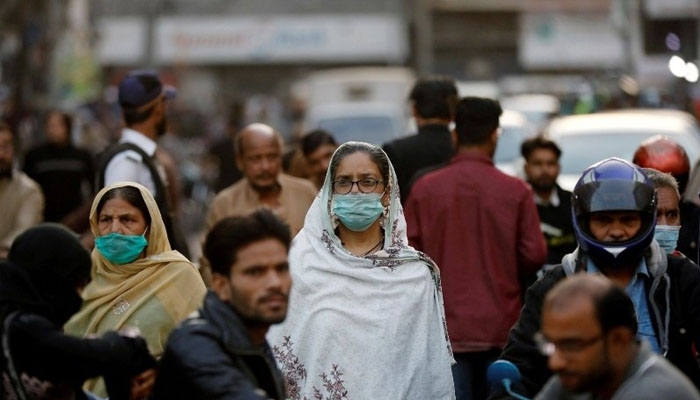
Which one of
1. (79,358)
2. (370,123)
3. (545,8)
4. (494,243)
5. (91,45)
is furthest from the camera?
(545,8)

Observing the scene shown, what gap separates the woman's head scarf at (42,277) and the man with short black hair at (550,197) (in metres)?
4.64

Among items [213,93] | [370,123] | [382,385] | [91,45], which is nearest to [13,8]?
[370,123]

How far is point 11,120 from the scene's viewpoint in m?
24.0

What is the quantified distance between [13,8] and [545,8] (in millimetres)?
29960

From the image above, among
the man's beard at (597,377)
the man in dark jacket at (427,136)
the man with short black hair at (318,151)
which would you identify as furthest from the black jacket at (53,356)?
the man with short black hair at (318,151)

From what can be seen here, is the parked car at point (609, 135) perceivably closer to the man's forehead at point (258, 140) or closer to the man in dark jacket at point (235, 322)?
the man's forehead at point (258, 140)

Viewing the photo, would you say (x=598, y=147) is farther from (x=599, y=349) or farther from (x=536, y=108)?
(x=536, y=108)

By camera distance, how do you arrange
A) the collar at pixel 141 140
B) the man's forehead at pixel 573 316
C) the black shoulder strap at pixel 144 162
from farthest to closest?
the collar at pixel 141 140 < the black shoulder strap at pixel 144 162 < the man's forehead at pixel 573 316

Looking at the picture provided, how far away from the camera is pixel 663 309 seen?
18.4ft

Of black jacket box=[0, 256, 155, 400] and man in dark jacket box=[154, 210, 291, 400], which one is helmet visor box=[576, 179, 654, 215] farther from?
black jacket box=[0, 256, 155, 400]

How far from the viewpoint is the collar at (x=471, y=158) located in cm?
848

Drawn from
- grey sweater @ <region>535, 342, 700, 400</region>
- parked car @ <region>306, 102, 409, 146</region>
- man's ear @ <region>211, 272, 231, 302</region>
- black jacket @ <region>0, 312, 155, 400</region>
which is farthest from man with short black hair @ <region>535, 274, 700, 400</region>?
parked car @ <region>306, 102, 409, 146</region>

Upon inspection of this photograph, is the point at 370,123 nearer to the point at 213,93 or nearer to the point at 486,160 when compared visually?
the point at 486,160

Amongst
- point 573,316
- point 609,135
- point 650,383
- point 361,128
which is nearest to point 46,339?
point 573,316
